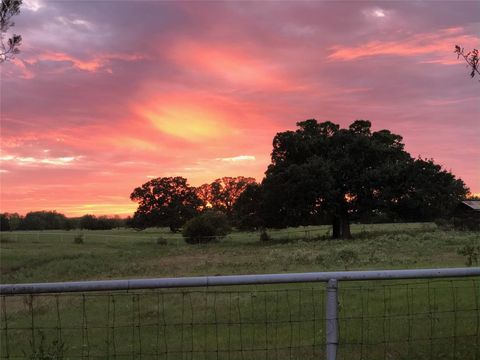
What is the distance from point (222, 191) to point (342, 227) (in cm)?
7600

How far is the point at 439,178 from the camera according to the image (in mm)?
51375

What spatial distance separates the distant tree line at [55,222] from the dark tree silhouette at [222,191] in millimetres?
21755

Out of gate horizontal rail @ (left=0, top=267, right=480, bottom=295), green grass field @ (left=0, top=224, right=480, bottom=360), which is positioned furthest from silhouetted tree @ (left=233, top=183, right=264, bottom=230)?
gate horizontal rail @ (left=0, top=267, right=480, bottom=295)

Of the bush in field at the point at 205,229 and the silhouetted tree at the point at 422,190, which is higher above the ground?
the silhouetted tree at the point at 422,190

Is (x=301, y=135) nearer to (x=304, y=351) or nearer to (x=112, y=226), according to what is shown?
(x=304, y=351)

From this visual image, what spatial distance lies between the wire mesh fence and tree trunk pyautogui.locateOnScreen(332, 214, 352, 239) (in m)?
39.3

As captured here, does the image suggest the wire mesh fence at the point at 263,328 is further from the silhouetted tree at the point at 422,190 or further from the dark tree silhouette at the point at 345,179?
the silhouetted tree at the point at 422,190

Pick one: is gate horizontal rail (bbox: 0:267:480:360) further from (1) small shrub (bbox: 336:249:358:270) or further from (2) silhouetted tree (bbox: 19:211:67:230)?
(2) silhouetted tree (bbox: 19:211:67:230)

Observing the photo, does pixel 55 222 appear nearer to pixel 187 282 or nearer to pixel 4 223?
pixel 4 223

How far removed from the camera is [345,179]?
51.2 meters

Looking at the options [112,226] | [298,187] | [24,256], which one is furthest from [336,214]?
[112,226]

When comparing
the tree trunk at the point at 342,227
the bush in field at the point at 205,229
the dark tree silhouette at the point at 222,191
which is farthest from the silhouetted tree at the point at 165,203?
the tree trunk at the point at 342,227

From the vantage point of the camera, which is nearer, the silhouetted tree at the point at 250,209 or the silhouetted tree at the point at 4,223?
the silhouetted tree at the point at 250,209

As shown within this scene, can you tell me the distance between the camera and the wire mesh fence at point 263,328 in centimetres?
661
